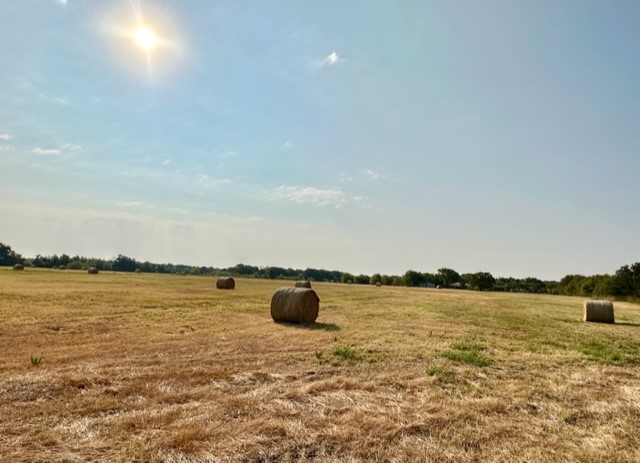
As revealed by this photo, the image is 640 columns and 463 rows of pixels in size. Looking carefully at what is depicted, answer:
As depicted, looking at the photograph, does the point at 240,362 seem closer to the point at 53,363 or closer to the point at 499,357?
the point at 53,363

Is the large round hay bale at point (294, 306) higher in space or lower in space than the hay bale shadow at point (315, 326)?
higher

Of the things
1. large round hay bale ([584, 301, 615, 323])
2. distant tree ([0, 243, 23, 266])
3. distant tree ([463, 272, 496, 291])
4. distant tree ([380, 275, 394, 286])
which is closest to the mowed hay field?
large round hay bale ([584, 301, 615, 323])

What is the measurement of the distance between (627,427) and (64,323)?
14.1 meters

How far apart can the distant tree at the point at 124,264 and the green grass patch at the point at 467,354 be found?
13723 cm

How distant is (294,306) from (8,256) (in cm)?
13660

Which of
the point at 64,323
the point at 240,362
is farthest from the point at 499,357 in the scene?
the point at 64,323

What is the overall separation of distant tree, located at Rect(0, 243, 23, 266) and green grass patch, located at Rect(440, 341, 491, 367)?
138 m

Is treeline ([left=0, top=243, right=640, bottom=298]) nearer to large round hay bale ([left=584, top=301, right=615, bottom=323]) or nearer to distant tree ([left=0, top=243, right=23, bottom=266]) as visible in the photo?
distant tree ([left=0, top=243, right=23, bottom=266])


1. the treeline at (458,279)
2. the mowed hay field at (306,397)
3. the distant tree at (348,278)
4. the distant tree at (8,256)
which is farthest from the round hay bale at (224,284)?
the distant tree at (8,256)

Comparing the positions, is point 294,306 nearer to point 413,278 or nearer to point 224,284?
point 224,284

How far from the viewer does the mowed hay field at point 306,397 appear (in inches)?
182

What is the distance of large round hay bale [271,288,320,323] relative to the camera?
15.7 meters

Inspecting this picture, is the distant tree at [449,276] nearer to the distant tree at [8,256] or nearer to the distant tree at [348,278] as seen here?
the distant tree at [348,278]

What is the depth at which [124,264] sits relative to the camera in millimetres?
141750
